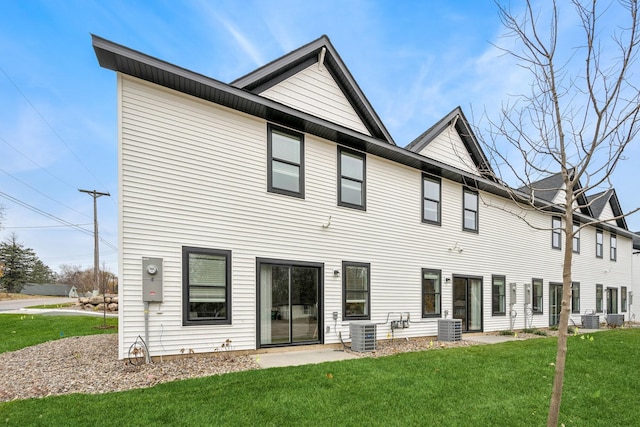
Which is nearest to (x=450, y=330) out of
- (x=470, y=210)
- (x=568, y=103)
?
(x=470, y=210)

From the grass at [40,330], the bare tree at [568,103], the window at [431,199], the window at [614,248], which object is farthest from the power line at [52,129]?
the window at [614,248]

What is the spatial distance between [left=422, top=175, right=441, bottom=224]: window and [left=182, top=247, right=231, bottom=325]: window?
22.0ft

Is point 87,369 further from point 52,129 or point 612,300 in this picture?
point 612,300

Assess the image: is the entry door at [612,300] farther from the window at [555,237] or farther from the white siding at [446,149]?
the white siding at [446,149]

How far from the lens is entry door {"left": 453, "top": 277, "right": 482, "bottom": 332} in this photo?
12141 mm

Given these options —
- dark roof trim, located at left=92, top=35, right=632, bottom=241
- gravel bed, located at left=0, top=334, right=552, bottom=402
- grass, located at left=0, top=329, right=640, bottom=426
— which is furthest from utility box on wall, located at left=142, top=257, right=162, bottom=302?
dark roof trim, located at left=92, top=35, right=632, bottom=241

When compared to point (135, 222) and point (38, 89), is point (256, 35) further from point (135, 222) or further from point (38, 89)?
point (38, 89)

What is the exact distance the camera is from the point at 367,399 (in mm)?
4871

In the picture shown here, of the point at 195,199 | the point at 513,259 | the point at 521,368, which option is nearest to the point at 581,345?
the point at 521,368

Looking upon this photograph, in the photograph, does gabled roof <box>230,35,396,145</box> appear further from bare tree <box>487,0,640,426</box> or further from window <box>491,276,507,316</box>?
window <box>491,276,507,316</box>

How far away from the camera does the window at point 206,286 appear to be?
709cm

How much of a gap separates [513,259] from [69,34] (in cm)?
1790

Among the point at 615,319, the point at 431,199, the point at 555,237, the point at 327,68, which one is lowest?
the point at 615,319

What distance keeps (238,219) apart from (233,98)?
2606 mm
